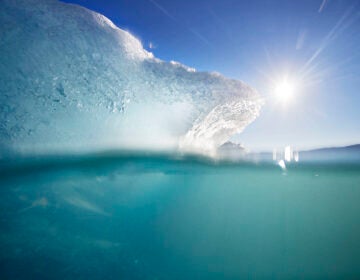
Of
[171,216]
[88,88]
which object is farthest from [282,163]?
[171,216]

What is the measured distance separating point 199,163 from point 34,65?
10.4 metres

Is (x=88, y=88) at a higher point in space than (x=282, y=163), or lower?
higher

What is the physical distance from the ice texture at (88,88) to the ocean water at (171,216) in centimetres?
265

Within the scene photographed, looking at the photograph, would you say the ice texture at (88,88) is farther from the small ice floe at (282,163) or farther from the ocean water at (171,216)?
the small ice floe at (282,163)

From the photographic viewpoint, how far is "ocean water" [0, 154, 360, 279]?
33.9ft

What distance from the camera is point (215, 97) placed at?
8094mm

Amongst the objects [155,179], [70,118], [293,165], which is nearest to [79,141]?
[70,118]

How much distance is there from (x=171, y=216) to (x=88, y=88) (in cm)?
1895

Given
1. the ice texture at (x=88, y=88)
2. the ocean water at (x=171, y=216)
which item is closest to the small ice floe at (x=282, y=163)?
the ocean water at (x=171, y=216)

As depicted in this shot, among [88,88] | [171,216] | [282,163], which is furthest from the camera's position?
[171,216]

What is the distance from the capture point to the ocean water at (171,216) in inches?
407

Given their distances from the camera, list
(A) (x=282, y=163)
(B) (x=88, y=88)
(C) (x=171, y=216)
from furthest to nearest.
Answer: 1. (C) (x=171, y=216)
2. (A) (x=282, y=163)
3. (B) (x=88, y=88)

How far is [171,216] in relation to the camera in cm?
2253

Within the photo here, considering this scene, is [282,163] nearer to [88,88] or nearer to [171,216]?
[88,88]
